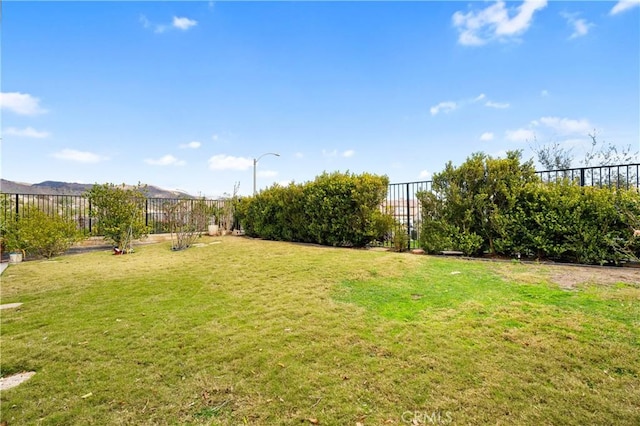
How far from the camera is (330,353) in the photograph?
8.63 ft

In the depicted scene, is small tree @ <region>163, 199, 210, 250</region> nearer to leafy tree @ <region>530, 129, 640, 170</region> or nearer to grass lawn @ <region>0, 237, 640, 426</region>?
grass lawn @ <region>0, 237, 640, 426</region>

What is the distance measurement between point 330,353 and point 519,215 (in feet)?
20.0

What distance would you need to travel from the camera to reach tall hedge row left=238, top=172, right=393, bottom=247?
921cm

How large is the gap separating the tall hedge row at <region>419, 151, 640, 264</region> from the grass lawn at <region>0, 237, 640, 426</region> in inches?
75.7

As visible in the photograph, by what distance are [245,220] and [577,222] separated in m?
12.2

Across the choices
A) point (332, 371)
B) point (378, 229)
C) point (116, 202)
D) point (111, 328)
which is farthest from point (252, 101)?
point (332, 371)

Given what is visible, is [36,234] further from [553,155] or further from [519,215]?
[553,155]

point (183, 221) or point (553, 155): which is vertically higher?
point (553, 155)

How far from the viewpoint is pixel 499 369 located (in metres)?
2.27

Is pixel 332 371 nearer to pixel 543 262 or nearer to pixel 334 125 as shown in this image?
pixel 543 262

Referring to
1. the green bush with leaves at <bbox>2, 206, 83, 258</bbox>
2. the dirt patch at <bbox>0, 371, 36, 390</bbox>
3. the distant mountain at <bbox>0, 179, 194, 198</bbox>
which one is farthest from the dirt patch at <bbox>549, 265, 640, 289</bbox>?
the distant mountain at <bbox>0, 179, 194, 198</bbox>

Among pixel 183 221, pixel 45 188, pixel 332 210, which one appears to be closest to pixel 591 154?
pixel 332 210

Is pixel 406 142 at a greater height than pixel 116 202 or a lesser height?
greater

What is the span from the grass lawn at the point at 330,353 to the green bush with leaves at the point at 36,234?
15.7 feet
